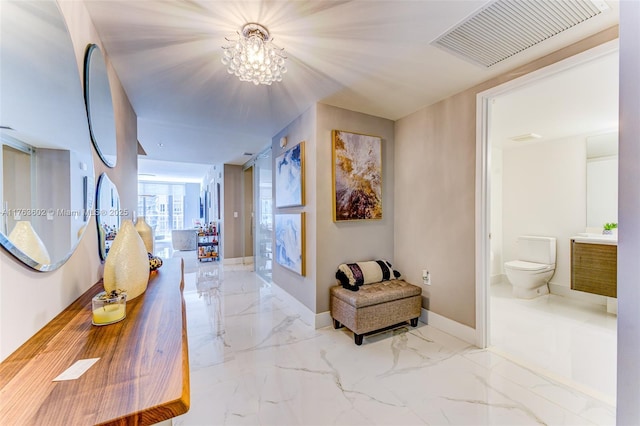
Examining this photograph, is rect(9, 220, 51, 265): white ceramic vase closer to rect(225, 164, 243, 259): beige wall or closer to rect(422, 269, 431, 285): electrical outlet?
rect(422, 269, 431, 285): electrical outlet

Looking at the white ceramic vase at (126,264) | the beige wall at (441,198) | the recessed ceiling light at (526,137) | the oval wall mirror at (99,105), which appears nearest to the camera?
the white ceramic vase at (126,264)

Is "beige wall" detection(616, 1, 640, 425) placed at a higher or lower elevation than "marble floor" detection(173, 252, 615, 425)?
higher

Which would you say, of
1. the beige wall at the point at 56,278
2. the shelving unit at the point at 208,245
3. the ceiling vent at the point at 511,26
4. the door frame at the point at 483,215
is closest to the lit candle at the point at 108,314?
the beige wall at the point at 56,278

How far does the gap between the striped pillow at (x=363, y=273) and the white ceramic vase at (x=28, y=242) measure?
83.6 inches

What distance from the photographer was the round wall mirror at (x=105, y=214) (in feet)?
4.60

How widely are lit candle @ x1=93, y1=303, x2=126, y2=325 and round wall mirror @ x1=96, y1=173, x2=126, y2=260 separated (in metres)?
0.67

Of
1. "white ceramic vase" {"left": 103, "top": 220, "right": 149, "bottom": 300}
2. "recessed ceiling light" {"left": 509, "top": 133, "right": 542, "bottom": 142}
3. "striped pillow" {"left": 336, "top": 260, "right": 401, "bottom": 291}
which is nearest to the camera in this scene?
Result: "white ceramic vase" {"left": 103, "top": 220, "right": 149, "bottom": 300}

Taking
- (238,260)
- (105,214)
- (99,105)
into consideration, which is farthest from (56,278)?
(238,260)

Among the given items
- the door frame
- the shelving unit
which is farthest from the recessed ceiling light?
the shelving unit

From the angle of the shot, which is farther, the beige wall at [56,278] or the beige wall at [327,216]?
the beige wall at [327,216]

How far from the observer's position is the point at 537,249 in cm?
360

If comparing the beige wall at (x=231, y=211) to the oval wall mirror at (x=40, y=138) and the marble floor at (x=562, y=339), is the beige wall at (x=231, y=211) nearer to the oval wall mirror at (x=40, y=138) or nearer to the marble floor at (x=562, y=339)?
the oval wall mirror at (x=40, y=138)

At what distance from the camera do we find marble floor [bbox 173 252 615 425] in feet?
4.86

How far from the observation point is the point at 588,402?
157 cm
